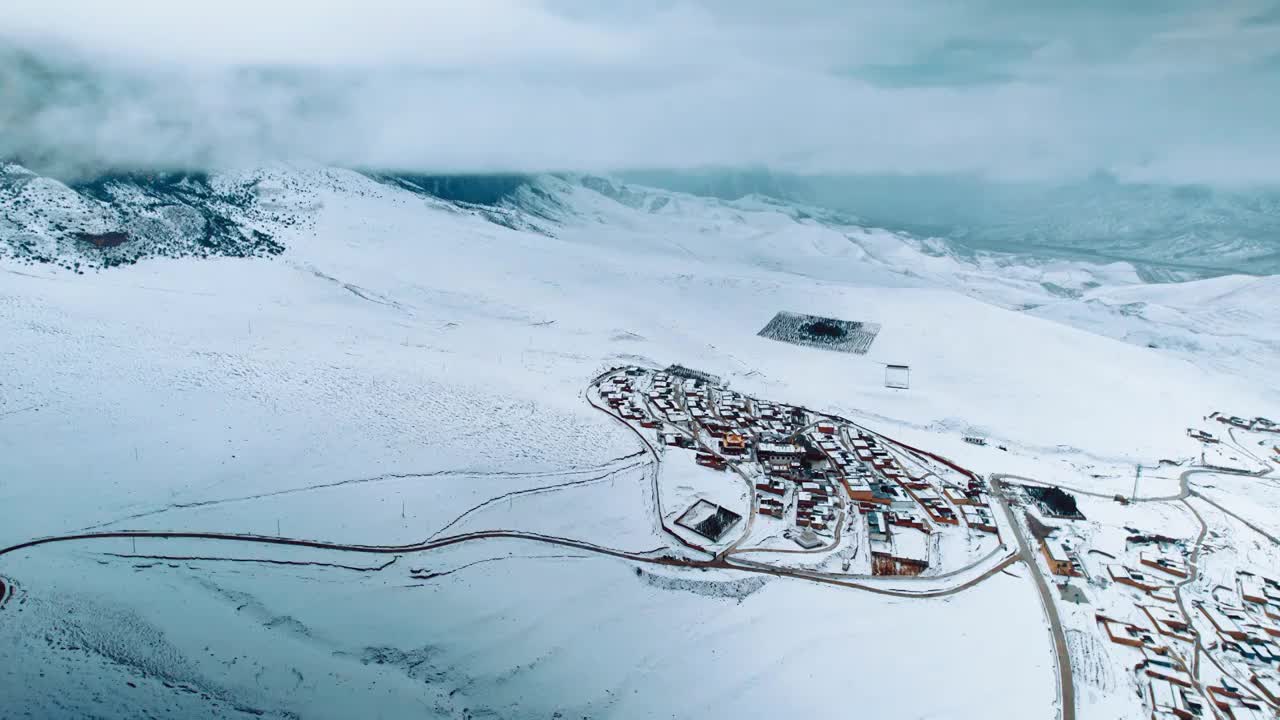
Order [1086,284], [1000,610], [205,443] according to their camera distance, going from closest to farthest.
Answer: [1000,610]
[205,443]
[1086,284]

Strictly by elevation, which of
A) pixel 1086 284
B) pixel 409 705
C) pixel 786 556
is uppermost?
pixel 1086 284

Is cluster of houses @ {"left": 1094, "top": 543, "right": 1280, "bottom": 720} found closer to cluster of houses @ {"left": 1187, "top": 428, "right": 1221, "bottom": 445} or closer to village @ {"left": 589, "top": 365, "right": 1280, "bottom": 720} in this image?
village @ {"left": 589, "top": 365, "right": 1280, "bottom": 720}

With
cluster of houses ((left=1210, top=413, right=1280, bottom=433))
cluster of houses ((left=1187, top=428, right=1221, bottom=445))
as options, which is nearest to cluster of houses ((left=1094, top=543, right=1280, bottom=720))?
cluster of houses ((left=1187, top=428, right=1221, bottom=445))

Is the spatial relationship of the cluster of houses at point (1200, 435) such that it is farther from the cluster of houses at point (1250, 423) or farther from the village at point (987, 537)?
the village at point (987, 537)

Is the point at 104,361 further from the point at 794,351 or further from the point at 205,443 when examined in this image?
the point at 794,351

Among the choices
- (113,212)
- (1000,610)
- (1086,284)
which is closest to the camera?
(1000,610)

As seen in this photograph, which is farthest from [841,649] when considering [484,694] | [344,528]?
[344,528]
